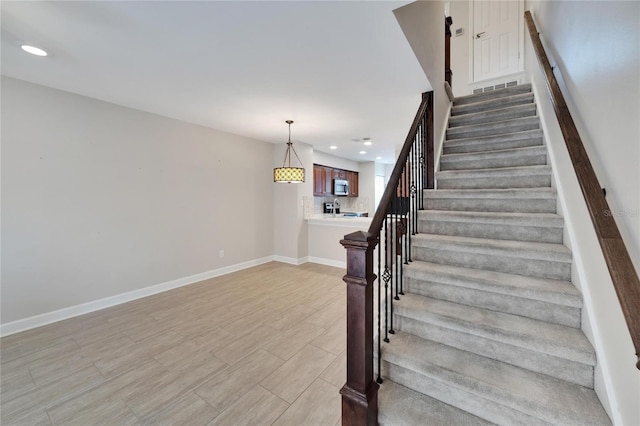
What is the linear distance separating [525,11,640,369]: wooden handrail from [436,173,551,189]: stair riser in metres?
0.89

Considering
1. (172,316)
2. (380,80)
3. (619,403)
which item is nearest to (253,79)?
(380,80)

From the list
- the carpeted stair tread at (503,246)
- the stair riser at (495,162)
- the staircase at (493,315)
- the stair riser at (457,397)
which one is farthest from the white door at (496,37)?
the stair riser at (457,397)

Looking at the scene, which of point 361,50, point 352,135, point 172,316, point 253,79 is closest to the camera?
point 361,50

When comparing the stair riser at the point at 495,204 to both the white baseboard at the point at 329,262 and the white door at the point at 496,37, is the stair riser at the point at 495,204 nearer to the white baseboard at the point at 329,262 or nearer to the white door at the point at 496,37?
the white baseboard at the point at 329,262

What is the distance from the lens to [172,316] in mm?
2885

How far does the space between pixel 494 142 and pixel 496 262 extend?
1696 mm

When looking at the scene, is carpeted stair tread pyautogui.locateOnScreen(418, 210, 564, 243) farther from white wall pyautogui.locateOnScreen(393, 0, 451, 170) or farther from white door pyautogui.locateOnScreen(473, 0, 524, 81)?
white door pyautogui.locateOnScreen(473, 0, 524, 81)

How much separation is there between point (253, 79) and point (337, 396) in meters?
2.82

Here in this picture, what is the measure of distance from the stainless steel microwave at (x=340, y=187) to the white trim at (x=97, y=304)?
11.3 ft

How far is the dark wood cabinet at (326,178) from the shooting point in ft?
20.5

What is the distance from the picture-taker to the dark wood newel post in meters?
1.33

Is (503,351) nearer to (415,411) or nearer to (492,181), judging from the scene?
(415,411)

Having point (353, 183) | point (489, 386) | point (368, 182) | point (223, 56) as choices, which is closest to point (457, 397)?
point (489, 386)

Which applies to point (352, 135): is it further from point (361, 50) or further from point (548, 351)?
point (548, 351)
